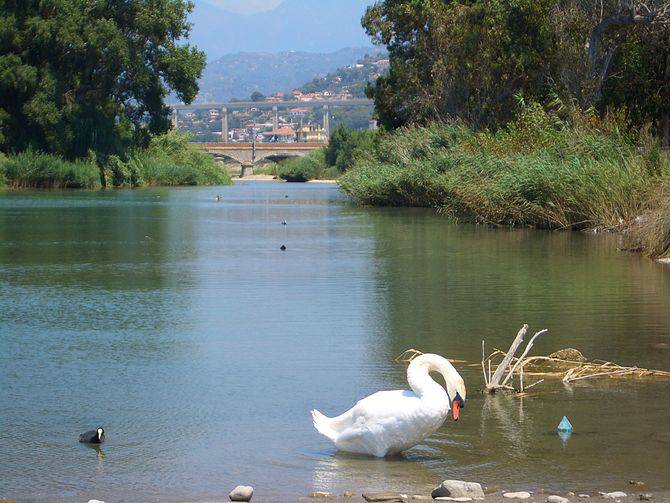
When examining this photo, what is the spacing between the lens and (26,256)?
21.3 metres

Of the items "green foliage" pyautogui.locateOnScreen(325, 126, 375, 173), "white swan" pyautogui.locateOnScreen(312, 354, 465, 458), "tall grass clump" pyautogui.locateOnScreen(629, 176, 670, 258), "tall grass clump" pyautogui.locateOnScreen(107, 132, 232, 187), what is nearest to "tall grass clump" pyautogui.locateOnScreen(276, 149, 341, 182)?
"green foliage" pyautogui.locateOnScreen(325, 126, 375, 173)

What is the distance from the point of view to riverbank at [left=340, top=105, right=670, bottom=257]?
2373 centimetres

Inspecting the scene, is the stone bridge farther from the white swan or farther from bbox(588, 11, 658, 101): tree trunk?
the white swan

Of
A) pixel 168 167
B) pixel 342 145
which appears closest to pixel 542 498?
pixel 168 167

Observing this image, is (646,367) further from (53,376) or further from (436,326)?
(53,376)

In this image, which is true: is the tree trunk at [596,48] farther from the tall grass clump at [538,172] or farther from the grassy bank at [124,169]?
the grassy bank at [124,169]

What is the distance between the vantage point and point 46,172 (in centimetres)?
6109

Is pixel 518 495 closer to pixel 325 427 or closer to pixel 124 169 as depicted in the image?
pixel 325 427

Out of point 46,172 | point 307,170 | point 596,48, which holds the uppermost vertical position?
point 596,48

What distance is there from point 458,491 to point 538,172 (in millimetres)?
21247

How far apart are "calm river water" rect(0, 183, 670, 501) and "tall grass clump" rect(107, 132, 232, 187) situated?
45280mm

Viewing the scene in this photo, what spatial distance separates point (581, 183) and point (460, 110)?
71.0 feet

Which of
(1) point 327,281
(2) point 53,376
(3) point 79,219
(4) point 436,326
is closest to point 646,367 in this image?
(4) point 436,326

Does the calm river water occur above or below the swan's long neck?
below
